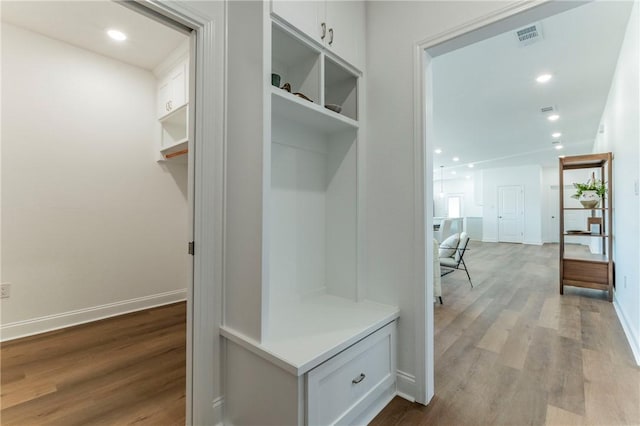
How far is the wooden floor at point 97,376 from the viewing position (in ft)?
5.35

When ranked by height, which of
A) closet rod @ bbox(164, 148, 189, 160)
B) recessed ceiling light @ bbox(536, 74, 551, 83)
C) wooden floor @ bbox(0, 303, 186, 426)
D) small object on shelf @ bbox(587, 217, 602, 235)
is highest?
recessed ceiling light @ bbox(536, 74, 551, 83)

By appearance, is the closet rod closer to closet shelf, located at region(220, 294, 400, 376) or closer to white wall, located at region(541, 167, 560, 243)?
closet shelf, located at region(220, 294, 400, 376)

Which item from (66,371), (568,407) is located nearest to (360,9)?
(568,407)

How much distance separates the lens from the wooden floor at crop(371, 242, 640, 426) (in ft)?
5.29

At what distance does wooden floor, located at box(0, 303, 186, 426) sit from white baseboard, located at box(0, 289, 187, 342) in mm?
104

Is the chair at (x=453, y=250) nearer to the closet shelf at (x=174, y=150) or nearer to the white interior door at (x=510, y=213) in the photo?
the closet shelf at (x=174, y=150)

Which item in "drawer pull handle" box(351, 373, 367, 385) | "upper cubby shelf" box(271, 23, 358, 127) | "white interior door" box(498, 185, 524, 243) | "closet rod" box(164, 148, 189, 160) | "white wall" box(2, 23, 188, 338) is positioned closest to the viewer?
"drawer pull handle" box(351, 373, 367, 385)

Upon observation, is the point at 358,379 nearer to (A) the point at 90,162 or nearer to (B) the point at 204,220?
(B) the point at 204,220

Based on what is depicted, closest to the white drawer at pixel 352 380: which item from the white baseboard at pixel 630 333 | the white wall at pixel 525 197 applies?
the white baseboard at pixel 630 333

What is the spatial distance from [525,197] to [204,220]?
36.4ft

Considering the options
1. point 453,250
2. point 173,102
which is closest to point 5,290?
point 173,102

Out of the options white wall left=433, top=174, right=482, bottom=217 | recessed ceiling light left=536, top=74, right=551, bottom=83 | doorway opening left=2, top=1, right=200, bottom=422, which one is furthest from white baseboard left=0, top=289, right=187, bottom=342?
white wall left=433, top=174, right=482, bottom=217

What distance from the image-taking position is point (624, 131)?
2939 mm

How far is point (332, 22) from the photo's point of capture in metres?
1.73
